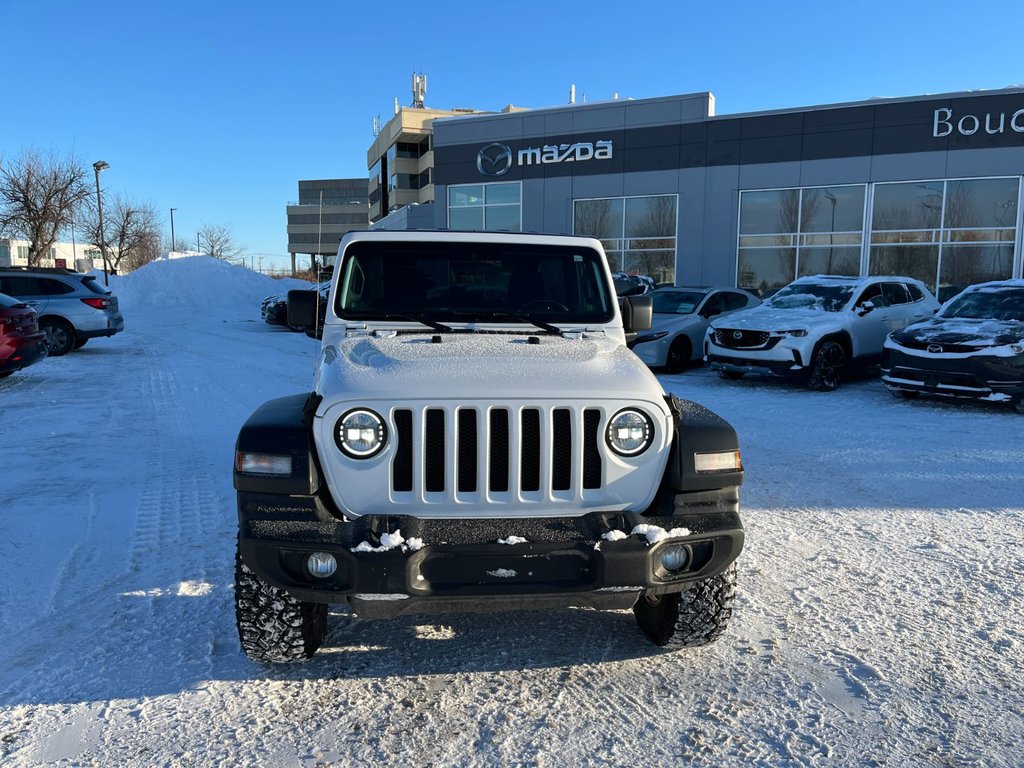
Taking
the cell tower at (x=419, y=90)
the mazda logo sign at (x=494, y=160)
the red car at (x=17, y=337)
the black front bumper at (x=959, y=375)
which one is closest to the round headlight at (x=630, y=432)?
the black front bumper at (x=959, y=375)

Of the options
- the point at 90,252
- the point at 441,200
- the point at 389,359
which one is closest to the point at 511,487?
the point at 389,359

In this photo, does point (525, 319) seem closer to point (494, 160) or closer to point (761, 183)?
point (761, 183)

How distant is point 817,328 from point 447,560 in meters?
9.25

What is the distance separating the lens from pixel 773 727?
287 cm

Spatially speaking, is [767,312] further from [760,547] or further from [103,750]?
[103,750]

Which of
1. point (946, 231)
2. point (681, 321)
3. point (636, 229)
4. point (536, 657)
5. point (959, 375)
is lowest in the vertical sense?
point (536, 657)

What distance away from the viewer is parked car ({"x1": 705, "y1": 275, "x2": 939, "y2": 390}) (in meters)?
10.6

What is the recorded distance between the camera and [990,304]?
10102mm

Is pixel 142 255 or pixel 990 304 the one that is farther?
pixel 142 255

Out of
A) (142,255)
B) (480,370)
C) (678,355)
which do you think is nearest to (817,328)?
(678,355)

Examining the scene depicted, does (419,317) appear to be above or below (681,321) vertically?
above

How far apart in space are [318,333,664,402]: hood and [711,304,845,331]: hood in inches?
304

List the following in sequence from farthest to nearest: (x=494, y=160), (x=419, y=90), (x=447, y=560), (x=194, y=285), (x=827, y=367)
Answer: (x=419, y=90)
(x=194, y=285)
(x=494, y=160)
(x=827, y=367)
(x=447, y=560)

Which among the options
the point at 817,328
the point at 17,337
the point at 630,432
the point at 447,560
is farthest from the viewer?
the point at 817,328
